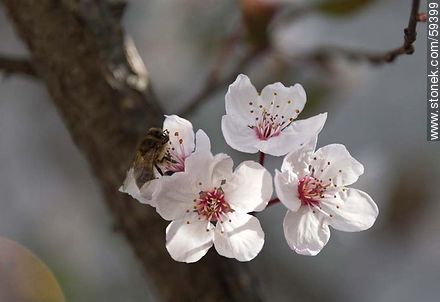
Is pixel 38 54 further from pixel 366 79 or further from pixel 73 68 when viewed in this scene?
pixel 366 79

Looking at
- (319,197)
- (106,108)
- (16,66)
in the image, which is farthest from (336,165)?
(16,66)

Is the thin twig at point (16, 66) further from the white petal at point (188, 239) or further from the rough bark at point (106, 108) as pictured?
the white petal at point (188, 239)

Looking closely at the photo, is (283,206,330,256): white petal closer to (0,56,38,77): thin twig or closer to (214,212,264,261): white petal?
(214,212,264,261): white petal

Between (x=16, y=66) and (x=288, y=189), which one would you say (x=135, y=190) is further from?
(x=16, y=66)

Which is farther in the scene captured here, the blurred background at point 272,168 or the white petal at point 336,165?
the blurred background at point 272,168

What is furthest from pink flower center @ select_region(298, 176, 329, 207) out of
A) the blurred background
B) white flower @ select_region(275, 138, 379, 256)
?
the blurred background

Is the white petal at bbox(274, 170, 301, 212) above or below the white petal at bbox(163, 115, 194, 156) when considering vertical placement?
below

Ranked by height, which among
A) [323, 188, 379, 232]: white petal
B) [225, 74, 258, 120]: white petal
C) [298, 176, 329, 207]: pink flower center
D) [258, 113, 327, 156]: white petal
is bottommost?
[323, 188, 379, 232]: white petal

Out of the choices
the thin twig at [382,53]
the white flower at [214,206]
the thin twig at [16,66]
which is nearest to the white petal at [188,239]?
the white flower at [214,206]
